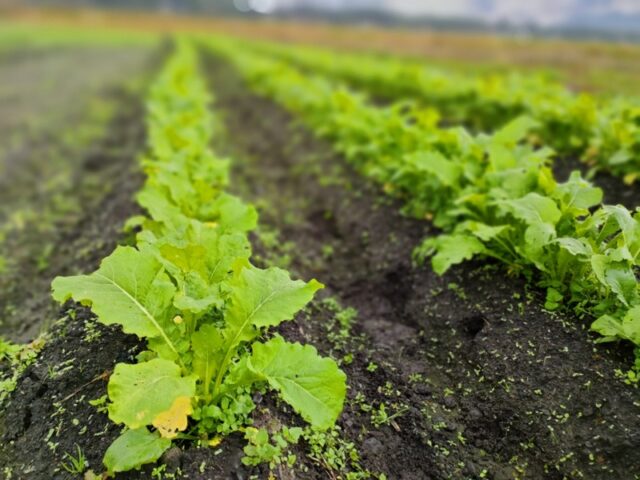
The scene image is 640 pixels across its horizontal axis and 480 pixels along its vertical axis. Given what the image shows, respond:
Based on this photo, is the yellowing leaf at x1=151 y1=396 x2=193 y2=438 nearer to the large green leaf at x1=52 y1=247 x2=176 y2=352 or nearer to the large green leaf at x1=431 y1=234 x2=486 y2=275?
the large green leaf at x1=52 y1=247 x2=176 y2=352

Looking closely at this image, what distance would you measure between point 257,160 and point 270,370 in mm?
5728

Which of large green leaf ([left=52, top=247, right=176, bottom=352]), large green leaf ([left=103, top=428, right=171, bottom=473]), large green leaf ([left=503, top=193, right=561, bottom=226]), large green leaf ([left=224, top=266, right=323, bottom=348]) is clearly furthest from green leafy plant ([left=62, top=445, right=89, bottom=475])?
large green leaf ([left=503, top=193, right=561, bottom=226])

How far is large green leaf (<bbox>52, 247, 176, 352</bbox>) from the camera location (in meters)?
2.45

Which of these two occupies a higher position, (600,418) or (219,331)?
(219,331)

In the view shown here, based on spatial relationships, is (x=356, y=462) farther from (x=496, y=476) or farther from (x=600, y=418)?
(x=600, y=418)

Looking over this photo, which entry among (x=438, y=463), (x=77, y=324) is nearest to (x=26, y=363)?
(x=77, y=324)

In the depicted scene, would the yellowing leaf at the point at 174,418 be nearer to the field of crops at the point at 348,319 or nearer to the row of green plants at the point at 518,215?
the field of crops at the point at 348,319

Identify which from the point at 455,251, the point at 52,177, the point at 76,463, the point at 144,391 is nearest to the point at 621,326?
the point at 455,251

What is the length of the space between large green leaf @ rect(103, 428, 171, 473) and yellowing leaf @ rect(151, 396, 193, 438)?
0.06 m

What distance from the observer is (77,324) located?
10.2 feet

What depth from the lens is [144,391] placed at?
86.4 inches

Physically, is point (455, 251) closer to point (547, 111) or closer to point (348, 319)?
point (348, 319)

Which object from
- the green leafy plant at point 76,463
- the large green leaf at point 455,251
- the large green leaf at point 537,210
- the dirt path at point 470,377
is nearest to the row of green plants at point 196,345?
the green leafy plant at point 76,463

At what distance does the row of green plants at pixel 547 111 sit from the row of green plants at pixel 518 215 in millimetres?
934
